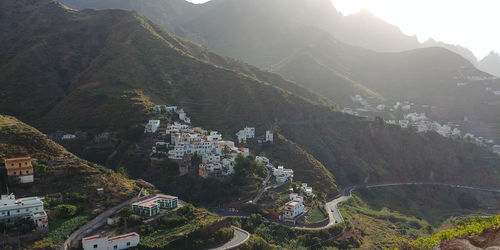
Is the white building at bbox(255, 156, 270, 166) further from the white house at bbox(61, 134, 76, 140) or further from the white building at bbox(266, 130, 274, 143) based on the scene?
the white house at bbox(61, 134, 76, 140)

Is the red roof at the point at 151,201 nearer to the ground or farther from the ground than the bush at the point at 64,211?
nearer to the ground

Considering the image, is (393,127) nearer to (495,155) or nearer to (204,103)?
(495,155)

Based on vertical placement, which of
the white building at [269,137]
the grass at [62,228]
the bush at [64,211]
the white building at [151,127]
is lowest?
the grass at [62,228]

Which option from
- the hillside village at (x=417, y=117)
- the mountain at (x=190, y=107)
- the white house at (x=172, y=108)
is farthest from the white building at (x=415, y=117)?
the white house at (x=172, y=108)

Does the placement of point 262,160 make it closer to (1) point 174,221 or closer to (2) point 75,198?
(1) point 174,221

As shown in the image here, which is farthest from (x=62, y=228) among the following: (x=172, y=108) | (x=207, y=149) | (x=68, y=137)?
(x=172, y=108)

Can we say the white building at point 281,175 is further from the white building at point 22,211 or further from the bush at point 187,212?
the white building at point 22,211

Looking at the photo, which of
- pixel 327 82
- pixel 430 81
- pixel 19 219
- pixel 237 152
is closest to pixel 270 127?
pixel 237 152

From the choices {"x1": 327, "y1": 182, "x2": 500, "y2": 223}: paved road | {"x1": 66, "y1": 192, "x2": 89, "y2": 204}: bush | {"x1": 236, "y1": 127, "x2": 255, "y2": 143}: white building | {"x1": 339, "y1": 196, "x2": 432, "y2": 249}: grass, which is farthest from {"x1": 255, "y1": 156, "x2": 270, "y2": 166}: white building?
{"x1": 66, "y1": 192, "x2": 89, "y2": 204}: bush
